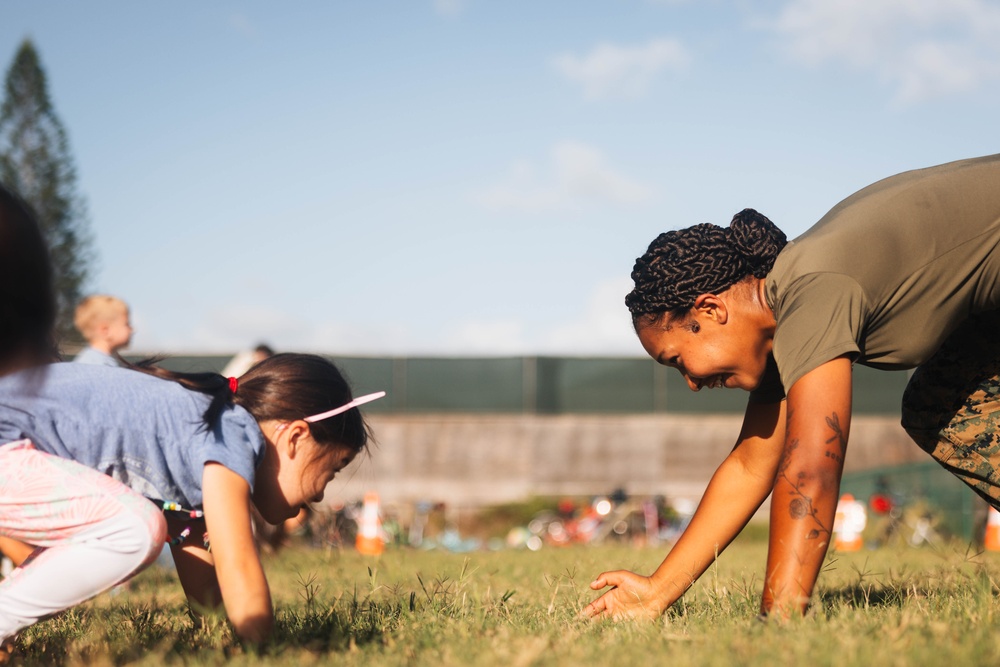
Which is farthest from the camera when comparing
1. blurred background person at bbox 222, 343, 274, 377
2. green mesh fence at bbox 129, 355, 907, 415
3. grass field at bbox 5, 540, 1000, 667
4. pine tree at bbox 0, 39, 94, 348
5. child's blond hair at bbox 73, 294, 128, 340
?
pine tree at bbox 0, 39, 94, 348

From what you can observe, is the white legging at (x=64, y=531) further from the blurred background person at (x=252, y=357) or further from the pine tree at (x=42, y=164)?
the pine tree at (x=42, y=164)

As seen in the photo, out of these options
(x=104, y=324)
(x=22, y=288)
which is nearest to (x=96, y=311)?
(x=104, y=324)

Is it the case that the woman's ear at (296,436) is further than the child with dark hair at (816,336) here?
Yes

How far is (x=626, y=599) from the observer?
3.26 metres

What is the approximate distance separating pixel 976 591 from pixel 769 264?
1.39 metres

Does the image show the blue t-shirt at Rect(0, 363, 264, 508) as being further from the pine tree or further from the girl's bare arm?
the pine tree

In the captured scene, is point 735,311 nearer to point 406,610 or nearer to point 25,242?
point 406,610

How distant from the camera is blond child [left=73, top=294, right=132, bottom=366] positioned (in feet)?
24.0

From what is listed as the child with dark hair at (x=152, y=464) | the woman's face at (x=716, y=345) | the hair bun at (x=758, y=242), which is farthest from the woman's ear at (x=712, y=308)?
the child with dark hair at (x=152, y=464)

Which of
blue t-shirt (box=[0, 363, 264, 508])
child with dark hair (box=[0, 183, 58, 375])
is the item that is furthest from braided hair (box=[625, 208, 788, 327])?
child with dark hair (box=[0, 183, 58, 375])

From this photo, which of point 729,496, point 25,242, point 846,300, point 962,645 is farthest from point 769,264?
point 25,242

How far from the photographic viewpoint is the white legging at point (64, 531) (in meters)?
2.50

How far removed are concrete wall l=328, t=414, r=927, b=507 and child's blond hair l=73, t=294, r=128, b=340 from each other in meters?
13.0

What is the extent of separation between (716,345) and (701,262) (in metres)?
0.27
